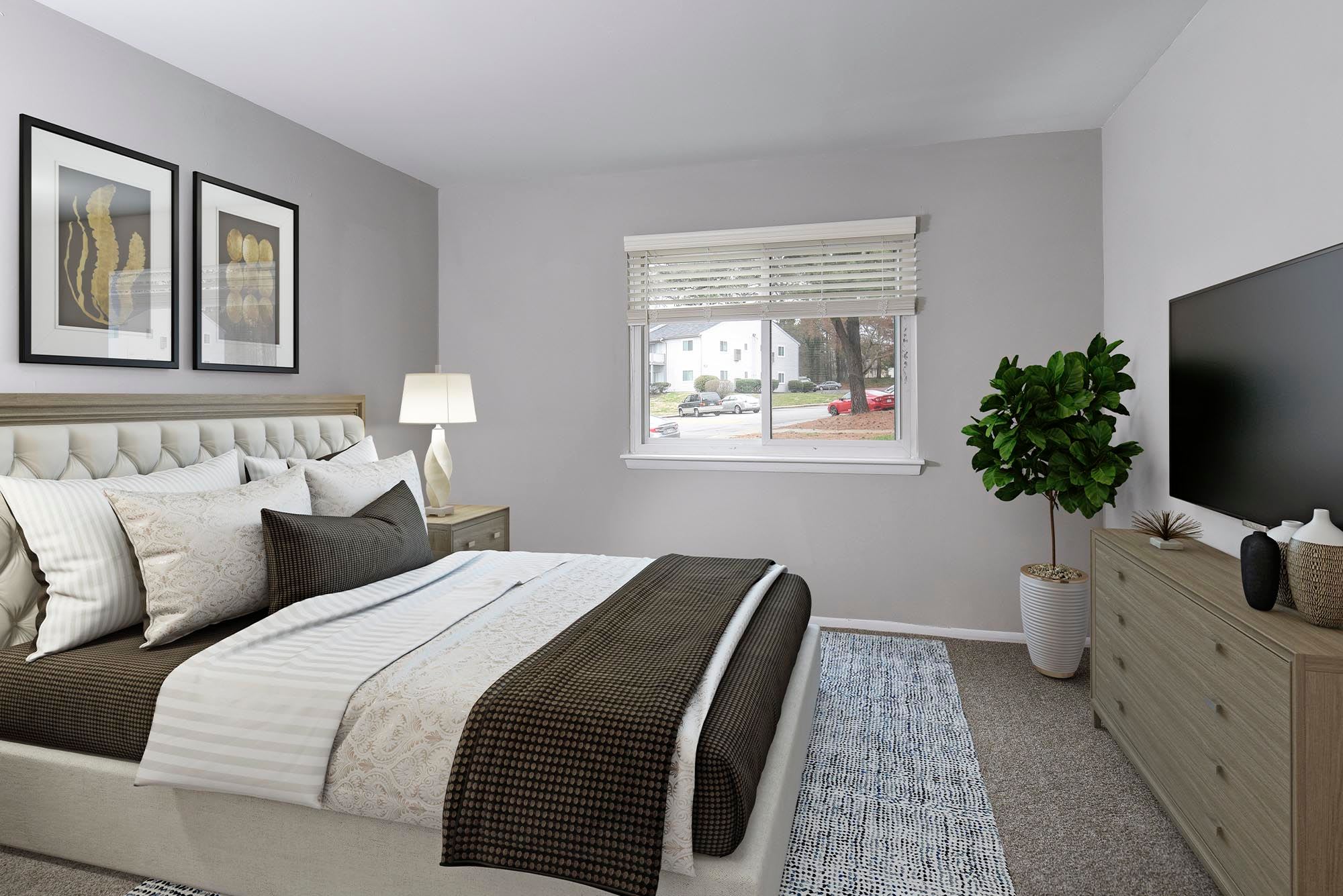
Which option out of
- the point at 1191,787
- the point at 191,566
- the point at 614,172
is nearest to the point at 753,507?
the point at 614,172

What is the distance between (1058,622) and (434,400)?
309 centimetres

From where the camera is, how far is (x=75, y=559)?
6.99ft

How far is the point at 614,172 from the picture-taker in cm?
434

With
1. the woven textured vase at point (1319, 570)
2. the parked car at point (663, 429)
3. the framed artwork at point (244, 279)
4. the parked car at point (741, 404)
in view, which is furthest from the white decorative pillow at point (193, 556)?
the woven textured vase at point (1319, 570)

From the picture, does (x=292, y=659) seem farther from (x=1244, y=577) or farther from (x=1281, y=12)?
(x=1281, y=12)

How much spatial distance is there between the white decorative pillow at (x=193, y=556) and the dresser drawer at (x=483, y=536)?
49.5 inches

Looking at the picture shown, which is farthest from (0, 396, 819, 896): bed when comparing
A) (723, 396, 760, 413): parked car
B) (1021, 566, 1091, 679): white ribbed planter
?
(723, 396, 760, 413): parked car

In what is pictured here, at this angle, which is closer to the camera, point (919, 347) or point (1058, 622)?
point (1058, 622)

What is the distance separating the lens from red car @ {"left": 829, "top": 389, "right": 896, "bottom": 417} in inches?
161

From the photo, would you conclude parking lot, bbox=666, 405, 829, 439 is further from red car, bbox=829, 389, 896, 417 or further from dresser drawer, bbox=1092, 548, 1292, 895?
dresser drawer, bbox=1092, 548, 1292, 895

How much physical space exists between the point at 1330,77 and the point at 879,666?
259 cm

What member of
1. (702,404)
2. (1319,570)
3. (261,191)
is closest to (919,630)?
(702,404)

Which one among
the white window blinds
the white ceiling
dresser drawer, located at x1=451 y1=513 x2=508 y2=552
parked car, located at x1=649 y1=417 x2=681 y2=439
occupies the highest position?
the white ceiling

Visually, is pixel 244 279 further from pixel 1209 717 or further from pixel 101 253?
pixel 1209 717
